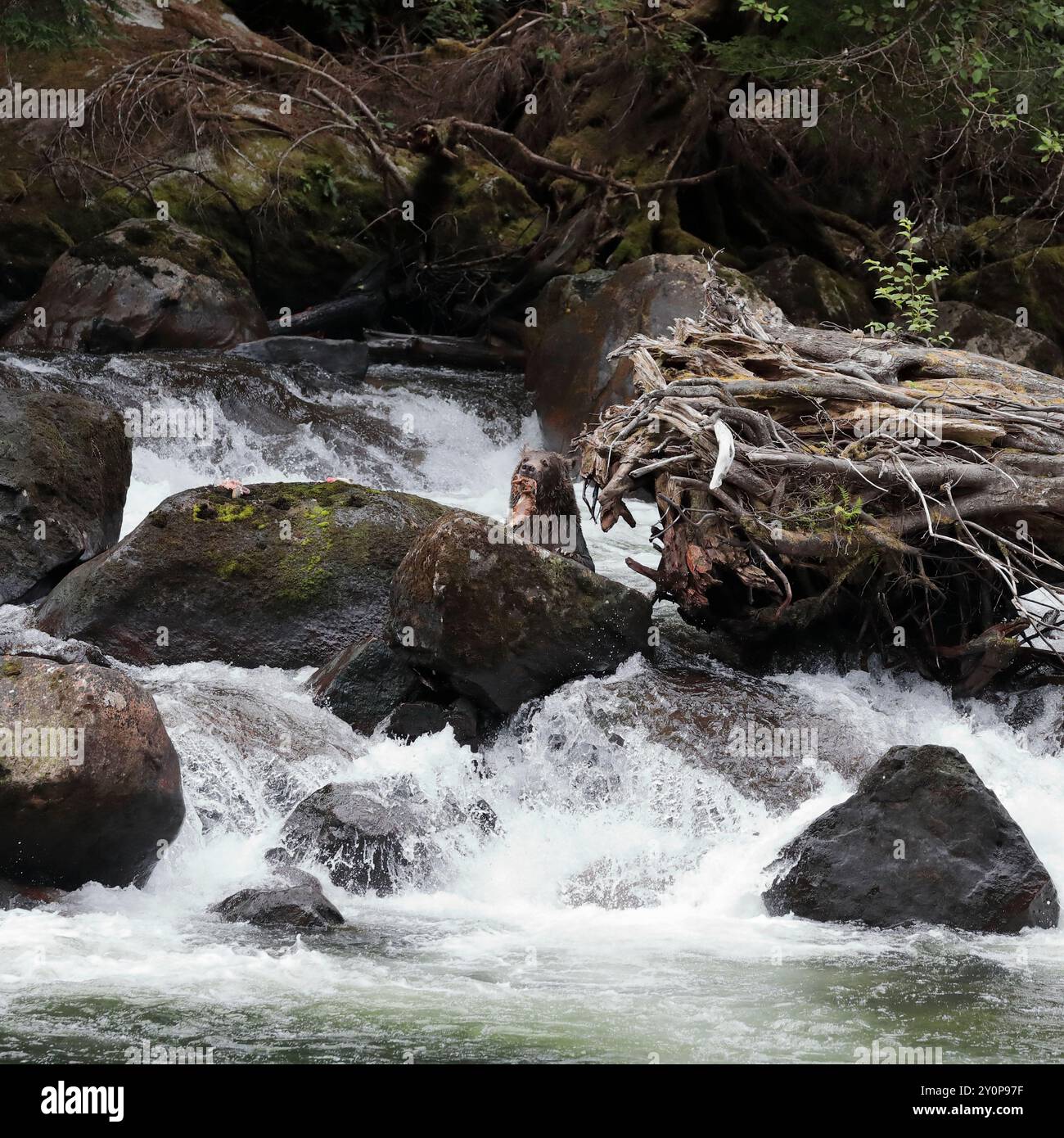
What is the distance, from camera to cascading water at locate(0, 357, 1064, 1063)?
182 inches

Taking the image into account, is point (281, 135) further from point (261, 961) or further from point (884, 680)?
point (261, 961)

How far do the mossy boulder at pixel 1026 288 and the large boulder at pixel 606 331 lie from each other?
13.2 feet

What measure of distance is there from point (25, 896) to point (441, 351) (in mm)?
10710

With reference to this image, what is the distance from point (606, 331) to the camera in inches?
528

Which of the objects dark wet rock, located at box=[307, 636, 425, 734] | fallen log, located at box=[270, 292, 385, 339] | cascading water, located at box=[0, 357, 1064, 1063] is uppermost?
fallen log, located at box=[270, 292, 385, 339]

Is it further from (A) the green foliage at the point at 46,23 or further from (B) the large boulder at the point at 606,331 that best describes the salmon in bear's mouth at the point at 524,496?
(A) the green foliage at the point at 46,23

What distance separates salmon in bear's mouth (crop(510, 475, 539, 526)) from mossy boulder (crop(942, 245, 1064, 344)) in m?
9.64

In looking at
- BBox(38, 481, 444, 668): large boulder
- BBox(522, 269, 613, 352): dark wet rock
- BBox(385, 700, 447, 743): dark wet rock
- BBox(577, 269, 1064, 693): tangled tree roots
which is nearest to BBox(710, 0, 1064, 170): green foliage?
BBox(522, 269, 613, 352): dark wet rock

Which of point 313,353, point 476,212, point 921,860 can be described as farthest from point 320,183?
point 921,860

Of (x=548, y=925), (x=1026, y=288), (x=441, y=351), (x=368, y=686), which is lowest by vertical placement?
(x=548, y=925)

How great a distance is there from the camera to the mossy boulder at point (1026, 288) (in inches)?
628

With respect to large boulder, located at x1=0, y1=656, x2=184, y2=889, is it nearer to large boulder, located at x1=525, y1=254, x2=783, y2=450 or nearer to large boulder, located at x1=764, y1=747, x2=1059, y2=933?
large boulder, located at x1=764, y1=747, x2=1059, y2=933

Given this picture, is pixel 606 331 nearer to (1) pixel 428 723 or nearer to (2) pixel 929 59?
(2) pixel 929 59

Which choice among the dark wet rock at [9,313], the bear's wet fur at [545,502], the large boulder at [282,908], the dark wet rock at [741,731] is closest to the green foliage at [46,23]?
the dark wet rock at [9,313]
